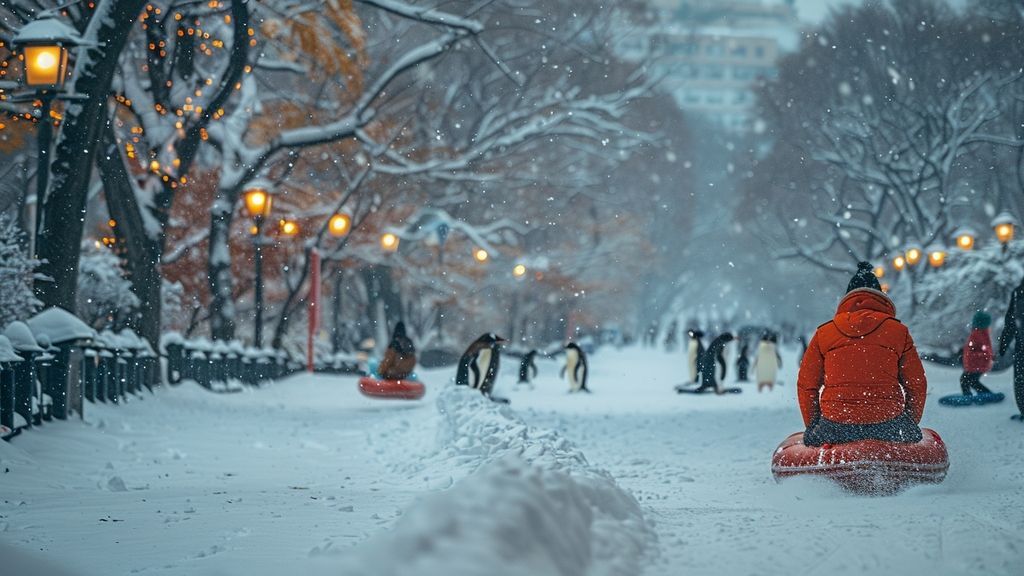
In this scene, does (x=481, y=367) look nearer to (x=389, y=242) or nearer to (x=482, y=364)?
(x=482, y=364)

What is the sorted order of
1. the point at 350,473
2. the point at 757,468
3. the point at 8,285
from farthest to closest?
the point at 8,285 < the point at 757,468 < the point at 350,473

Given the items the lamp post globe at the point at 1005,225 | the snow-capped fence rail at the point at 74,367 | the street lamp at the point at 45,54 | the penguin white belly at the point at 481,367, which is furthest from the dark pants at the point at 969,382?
the lamp post globe at the point at 1005,225

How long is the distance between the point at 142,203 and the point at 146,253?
942mm

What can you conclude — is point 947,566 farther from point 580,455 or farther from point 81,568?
point 81,568

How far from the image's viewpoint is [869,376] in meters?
9.13

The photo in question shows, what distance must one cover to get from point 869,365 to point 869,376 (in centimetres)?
8

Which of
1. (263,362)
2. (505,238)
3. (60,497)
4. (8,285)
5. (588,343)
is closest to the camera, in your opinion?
(60,497)

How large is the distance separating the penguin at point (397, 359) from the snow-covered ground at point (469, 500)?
3.78 m

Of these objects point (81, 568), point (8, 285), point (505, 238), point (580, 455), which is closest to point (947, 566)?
point (580, 455)

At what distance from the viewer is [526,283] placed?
148 feet

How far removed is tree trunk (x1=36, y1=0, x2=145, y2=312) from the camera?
44.0ft

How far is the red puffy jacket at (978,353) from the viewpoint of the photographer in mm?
17281

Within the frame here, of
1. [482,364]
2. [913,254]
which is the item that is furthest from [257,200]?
[913,254]

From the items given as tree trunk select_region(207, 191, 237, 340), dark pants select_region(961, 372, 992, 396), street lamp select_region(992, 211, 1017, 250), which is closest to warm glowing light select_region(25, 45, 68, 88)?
tree trunk select_region(207, 191, 237, 340)
